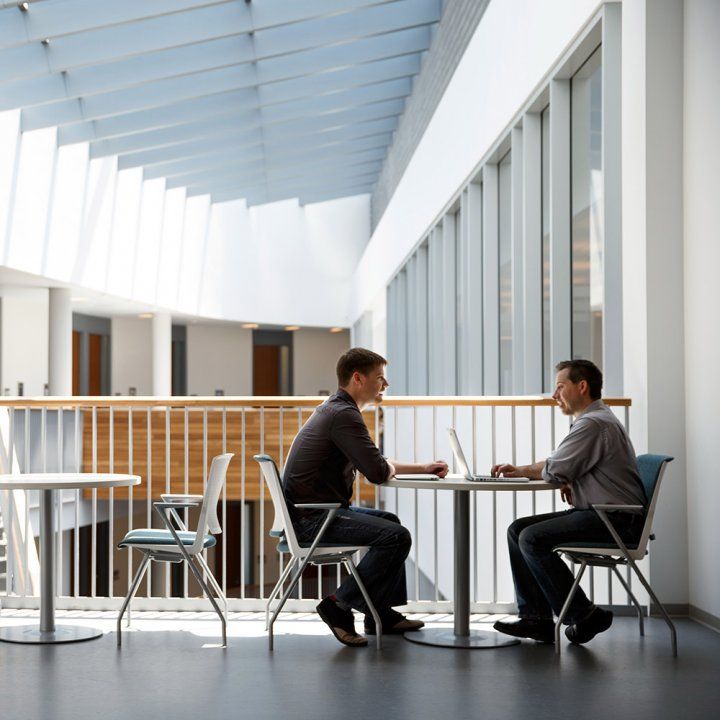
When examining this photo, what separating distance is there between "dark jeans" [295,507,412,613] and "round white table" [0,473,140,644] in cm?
90

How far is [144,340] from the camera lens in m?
22.8

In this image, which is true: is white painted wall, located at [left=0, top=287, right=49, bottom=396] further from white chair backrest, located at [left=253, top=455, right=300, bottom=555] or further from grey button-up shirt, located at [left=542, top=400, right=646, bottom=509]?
grey button-up shirt, located at [left=542, top=400, right=646, bottom=509]

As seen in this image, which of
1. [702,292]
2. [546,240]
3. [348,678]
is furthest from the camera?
[546,240]

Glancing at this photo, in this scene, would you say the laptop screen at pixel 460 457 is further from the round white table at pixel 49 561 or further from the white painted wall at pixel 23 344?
the white painted wall at pixel 23 344

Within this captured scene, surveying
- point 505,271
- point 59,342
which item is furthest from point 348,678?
point 59,342

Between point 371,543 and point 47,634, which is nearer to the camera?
point 371,543

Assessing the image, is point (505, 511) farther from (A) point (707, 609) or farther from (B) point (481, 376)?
(A) point (707, 609)

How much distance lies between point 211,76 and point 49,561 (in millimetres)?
8344

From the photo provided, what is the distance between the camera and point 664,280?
5020 mm

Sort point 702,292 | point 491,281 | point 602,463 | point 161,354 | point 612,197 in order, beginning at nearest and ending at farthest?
point 602,463
point 702,292
point 612,197
point 491,281
point 161,354

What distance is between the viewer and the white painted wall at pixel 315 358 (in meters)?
25.2

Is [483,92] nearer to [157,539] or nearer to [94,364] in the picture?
[157,539]

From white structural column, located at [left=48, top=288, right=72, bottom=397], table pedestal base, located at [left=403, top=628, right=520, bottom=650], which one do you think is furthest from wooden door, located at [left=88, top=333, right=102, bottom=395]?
table pedestal base, located at [left=403, top=628, right=520, bottom=650]

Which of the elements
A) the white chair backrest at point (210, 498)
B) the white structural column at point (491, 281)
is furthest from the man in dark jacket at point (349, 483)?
the white structural column at point (491, 281)
